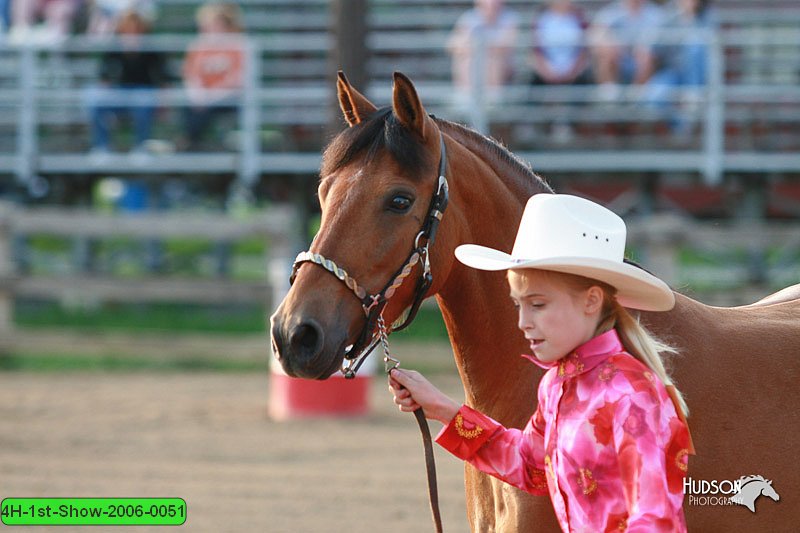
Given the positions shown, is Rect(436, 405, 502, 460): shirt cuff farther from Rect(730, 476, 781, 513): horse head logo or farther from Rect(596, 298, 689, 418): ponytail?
Rect(730, 476, 781, 513): horse head logo

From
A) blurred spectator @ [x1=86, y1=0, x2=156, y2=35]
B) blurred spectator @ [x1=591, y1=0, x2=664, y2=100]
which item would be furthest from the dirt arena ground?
blurred spectator @ [x1=86, y1=0, x2=156, y2=35]

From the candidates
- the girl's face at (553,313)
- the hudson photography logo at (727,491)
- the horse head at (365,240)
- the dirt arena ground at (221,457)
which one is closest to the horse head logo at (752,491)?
the hudson photography logo at (727,491)

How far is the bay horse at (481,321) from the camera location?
2883 millimetres

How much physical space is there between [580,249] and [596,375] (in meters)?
0.27

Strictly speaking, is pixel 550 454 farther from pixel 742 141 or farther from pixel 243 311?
pixel 243 311

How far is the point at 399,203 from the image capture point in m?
2.97

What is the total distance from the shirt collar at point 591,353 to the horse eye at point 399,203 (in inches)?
28.8

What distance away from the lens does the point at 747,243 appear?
1047 cm

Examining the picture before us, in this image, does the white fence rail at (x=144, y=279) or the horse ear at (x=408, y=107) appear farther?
the white fence rail at (x=144, y=279)

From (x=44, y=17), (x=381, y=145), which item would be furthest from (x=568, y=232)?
(x=44, y=17)

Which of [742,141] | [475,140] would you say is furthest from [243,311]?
[475,140]

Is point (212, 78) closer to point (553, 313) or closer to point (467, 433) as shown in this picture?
point (467, 433)

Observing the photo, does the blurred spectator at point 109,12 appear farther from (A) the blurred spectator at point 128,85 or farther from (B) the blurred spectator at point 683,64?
(B) the blurred spectator at point 683,64

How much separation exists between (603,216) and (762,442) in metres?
0.93
